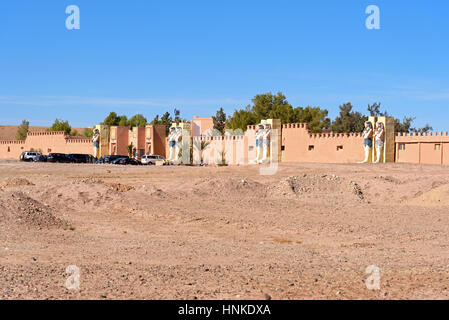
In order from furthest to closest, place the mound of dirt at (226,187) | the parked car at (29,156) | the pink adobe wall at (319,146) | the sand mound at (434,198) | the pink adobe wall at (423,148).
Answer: the parked car at (29,156) < the pink adobe wall at (319,146) < the pink adobe wall at (423,148) < the mound of dirt at (226,187) < the sand mound at (434,198)

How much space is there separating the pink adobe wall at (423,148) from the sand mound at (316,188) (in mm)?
18043

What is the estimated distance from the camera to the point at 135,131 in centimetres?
6706

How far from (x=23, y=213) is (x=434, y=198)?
15.4 meters

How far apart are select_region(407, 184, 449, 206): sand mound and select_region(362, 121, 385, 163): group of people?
21.4m

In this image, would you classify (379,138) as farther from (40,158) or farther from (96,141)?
(96,141)

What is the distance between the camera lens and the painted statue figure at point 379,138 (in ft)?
153

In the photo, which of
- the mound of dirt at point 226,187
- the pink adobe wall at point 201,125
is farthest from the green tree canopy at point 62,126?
the mound of dirt at point 226,187

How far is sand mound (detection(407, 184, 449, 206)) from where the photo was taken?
79.0 ft

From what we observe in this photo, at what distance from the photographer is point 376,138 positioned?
46.9 meters

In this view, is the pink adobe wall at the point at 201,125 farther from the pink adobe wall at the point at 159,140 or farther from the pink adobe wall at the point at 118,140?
the pink adobe wall at the point at 159,140

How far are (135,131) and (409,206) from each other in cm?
4633

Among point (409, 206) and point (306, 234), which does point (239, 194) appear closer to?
point (409, 206)

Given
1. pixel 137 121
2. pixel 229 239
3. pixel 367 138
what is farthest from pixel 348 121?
pixel 229 239
